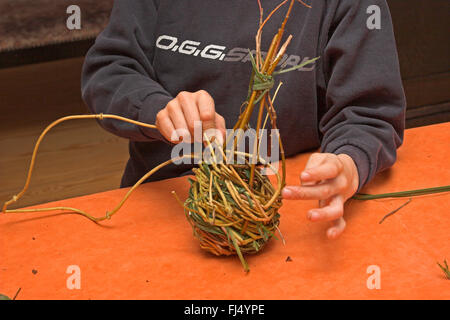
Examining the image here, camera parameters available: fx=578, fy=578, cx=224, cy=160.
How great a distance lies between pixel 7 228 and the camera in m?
0.76

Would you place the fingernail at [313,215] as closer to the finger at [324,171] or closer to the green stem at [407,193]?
the finger at [324,171]

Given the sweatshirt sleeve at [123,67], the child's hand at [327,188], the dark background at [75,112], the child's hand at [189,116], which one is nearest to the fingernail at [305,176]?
the child's hand at [327,188]

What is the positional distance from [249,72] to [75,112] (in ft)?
5.71

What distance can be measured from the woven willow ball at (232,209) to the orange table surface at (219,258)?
33mm

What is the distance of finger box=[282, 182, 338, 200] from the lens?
60 cm

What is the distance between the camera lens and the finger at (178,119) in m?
0.66

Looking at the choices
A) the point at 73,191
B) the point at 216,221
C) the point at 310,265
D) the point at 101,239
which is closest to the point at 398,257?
the point at 310,265

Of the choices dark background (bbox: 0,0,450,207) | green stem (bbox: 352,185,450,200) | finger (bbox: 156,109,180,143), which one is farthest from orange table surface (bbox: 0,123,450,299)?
dark background (bbox: 0,0,450,207)

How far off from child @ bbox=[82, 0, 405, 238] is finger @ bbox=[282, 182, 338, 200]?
0.26ft

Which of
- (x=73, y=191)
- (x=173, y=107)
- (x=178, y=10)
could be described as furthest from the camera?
(x=73, y=191)

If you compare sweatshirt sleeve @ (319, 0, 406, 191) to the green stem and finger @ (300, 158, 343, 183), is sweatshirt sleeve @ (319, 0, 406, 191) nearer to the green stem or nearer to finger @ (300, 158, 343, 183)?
the green stem
